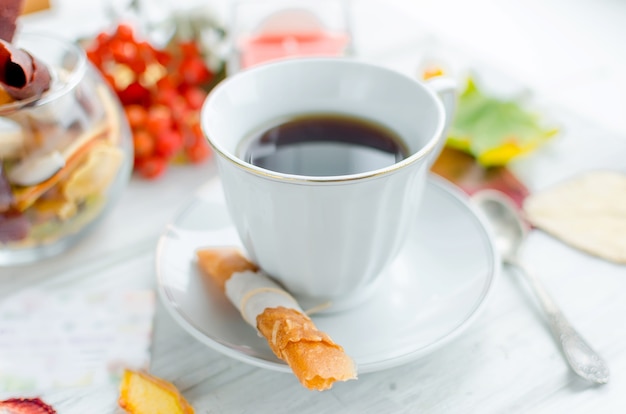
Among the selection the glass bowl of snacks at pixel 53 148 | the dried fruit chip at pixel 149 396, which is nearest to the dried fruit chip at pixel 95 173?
the glass bowl of snacks at pixel 53 148

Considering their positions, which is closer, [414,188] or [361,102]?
[414,188]

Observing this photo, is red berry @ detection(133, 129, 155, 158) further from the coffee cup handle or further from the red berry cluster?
the coffee cup handle

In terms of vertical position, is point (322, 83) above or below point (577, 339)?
above

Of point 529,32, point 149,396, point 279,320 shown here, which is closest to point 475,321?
point 279,320

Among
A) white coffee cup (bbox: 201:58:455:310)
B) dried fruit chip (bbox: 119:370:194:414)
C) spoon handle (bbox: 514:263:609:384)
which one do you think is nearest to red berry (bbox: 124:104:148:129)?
white coffee cup (bbox: 201:58:455:310)

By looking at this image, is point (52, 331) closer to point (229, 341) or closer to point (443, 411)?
point (229, 341)

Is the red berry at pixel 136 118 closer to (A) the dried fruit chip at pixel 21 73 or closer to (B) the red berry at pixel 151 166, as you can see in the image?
(B) the red berry at pixel 151 166

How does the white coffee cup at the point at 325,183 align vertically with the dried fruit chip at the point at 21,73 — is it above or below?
below

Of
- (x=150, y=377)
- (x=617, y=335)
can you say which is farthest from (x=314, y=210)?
(x=617, y=335)

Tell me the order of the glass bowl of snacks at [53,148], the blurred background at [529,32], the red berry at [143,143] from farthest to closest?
the blurred background at [529,32] → the red berry at [143,143] → the glass bowl of snacks at [53,148]
